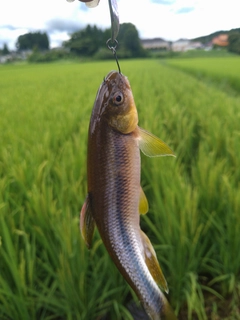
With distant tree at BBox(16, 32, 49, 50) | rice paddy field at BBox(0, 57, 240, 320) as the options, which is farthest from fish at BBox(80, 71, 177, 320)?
rice paddy field at BBox(0, 57, 240, 320)

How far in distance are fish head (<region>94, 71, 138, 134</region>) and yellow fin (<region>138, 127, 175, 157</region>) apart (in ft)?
0.04

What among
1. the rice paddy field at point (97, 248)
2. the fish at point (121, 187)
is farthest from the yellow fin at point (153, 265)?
the rice paddy field at point (97, 248)

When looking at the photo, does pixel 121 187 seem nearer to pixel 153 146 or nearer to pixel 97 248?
pixel 153 146

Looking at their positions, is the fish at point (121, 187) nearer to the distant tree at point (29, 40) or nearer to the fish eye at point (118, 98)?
the fish eye at point (118, 98)

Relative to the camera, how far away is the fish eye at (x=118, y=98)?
1.02 ft

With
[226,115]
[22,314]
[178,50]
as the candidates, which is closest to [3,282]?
[22,314]

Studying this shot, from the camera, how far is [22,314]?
4.06ft

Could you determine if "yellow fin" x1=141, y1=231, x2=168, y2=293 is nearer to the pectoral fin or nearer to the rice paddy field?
the pectoral fin

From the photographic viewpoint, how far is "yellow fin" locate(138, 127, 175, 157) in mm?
298

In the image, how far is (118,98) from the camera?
1.03 feet

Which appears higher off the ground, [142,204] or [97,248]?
[142,204]

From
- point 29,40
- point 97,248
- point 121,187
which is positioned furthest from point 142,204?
point 97,248

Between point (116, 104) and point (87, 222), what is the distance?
4.1 inches

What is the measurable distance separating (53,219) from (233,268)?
74 centimetres
